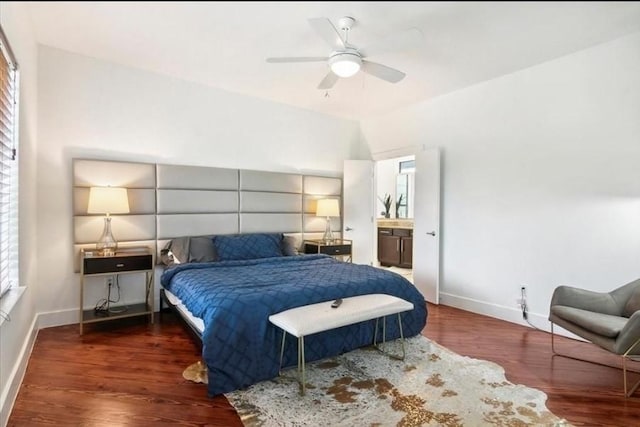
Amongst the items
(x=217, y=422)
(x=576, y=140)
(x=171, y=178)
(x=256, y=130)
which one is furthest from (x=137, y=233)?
(x=576, y=140)

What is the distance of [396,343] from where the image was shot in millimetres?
3053

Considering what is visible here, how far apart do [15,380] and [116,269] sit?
1253mm

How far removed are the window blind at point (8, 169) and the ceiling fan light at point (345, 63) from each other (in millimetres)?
2013

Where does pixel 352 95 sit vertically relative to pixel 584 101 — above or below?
Result: above

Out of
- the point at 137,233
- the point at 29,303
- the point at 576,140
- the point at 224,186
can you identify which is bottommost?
the point at 29,303

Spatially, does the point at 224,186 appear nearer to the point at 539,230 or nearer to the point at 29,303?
the point at 29,303

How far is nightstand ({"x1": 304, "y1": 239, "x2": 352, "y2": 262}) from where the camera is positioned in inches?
188

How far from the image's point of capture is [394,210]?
296 inches

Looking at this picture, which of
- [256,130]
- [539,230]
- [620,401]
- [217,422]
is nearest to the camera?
[217,422]

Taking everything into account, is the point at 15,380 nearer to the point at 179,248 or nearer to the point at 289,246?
the point at 179,248

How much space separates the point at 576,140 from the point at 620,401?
7.21 feet

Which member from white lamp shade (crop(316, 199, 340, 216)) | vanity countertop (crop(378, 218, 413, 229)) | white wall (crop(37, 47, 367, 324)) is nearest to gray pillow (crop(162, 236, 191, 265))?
white wall (crop(37, 47, 367, 324))

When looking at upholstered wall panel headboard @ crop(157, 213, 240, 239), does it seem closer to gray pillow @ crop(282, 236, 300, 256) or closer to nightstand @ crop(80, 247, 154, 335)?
nightstand @ crop(80, 247, 154, 335)

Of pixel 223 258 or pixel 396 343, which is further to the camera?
pixel 223 258
